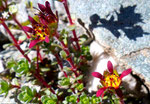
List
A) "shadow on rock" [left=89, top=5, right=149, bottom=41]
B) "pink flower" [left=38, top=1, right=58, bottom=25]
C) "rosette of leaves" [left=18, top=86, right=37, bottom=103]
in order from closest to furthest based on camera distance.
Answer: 1. "pink flower" [left=38, top=1, right=58, bottom=25]
2. "rosette of leaves" [left=18, top=86, right=37, bottom=103]
3. "shadow on rock" [left=89, top=5, right=149, bottom=41]

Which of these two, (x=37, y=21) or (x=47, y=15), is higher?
(x=37, y=21)

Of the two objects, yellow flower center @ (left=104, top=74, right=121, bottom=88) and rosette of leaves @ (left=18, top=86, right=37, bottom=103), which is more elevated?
rosette of leaves @ (left=18, top=86, right=37, bottom=103)

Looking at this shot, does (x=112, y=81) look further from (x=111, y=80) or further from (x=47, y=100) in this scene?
(x=47, y=100)

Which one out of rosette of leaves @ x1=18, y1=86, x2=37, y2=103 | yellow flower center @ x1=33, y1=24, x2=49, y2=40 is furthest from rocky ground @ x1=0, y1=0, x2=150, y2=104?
yellow flower center @ x1=33, y1=24, x2=49, y2=40

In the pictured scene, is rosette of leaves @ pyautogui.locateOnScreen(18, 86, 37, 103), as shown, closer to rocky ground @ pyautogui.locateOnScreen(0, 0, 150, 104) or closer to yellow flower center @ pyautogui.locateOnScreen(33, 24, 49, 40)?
rocky ground @ pyautogui.locateOnScreen(0, 0, 150, 104)

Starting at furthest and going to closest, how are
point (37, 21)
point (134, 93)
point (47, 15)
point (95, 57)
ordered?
point (95, 57) → point (134, 93) → point (37, 21) → point (47, 15)

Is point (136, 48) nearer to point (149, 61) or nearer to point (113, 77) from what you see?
point (149, 61)

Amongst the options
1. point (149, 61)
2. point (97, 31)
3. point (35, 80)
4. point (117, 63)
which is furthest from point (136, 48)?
point (35, 80)

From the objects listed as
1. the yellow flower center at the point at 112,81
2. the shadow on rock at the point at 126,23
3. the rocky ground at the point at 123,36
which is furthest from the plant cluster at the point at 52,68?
the shadow on rock at the point at 126,23
